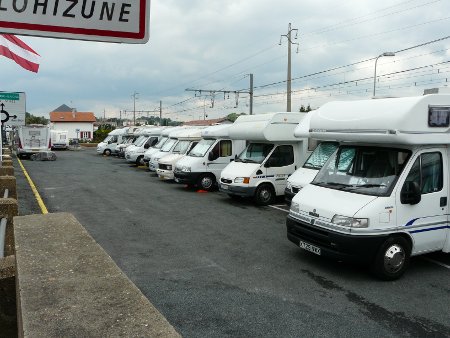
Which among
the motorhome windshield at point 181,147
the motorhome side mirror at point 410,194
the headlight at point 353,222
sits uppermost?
the motorhome windshield at point 181,147

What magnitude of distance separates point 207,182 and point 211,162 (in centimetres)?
83

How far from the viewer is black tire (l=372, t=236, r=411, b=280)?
668 centimetres

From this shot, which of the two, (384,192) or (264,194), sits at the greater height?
(384,192)

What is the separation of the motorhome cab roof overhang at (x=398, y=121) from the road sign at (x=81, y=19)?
19.4 ft

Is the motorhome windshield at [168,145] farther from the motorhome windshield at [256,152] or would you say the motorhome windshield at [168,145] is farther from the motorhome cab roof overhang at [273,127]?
the motorhome cab roof overhang at [273,127]

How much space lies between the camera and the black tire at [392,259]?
6.68 metres

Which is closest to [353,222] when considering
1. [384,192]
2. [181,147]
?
[384,192]

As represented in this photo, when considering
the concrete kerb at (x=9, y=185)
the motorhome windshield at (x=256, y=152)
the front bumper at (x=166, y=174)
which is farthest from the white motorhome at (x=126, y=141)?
the concrete kerb at (x=9, y=185)

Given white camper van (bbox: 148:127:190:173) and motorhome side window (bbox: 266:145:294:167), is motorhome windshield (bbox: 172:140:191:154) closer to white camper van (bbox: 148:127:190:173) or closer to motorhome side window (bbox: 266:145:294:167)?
white camper van (bbox: 148:127:190:173)

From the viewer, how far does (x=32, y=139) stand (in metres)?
34.6

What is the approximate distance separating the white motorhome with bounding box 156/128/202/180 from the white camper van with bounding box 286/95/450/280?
12.3 meters

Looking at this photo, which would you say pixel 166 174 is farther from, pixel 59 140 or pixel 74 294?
pixel 59 140

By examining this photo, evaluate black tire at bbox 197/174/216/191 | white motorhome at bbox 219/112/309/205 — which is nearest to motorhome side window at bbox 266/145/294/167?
white motorhome at bbox 219/112/309/205

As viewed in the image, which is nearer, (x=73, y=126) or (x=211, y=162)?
(x=211, y=162)
